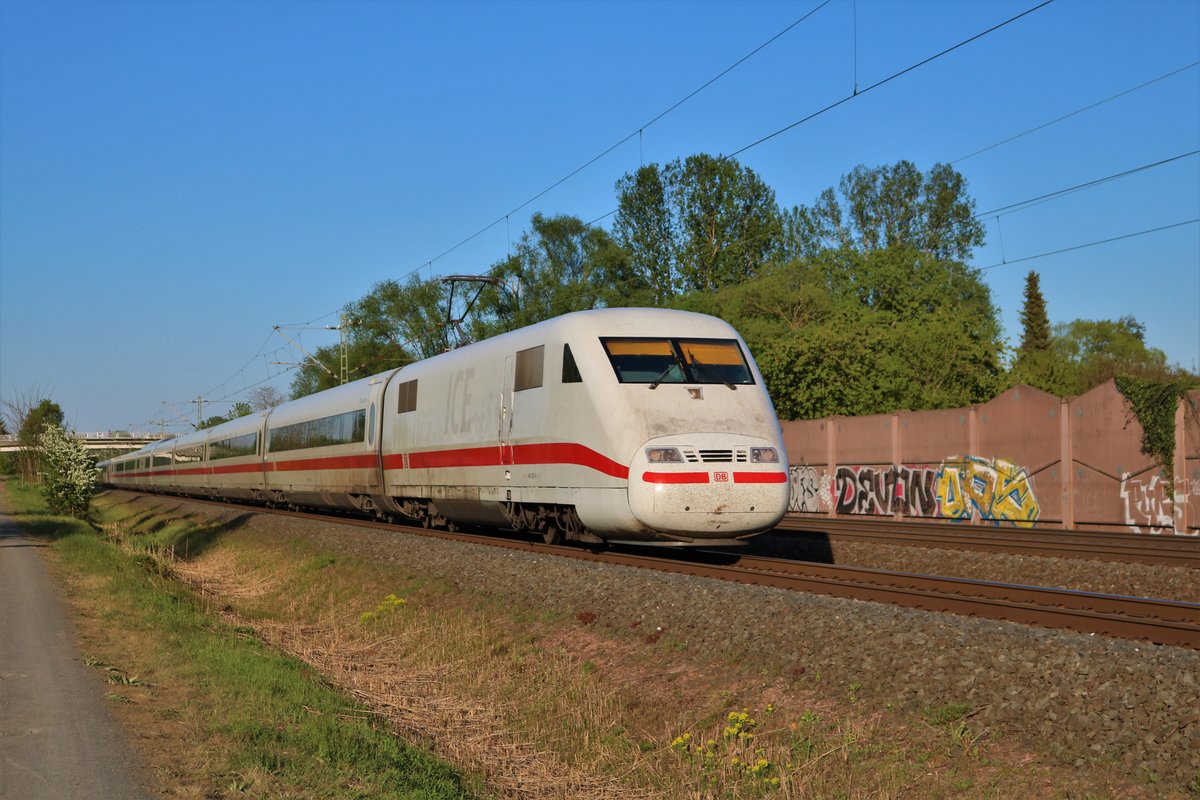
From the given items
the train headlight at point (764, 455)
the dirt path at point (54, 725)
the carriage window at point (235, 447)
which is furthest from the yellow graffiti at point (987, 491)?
the carriage window at point (235, 447)

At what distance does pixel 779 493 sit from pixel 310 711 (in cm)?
689

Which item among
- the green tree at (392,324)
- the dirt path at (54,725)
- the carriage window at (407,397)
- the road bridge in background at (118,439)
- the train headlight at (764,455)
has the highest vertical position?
the green tree at (392,324)

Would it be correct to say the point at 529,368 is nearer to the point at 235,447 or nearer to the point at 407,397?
the point at 407,397

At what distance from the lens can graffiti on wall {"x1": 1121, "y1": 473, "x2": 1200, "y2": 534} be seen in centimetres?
2144

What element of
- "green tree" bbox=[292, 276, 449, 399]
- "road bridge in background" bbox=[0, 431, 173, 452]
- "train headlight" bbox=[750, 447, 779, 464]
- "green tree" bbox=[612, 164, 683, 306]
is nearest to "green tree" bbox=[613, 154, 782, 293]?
"green tree" bbox=[612, 164, 683, 306]

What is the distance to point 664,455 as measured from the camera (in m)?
13.6

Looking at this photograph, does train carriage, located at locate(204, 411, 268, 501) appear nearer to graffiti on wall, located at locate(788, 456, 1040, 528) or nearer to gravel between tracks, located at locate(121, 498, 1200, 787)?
graffiti on wall, located at locate(788, 456, 1040, 528)

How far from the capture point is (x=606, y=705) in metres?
9.16

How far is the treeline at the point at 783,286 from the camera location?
152 ft

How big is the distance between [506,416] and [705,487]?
4.55m

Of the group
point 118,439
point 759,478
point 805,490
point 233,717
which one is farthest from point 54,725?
point 118,439

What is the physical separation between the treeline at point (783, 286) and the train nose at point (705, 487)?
26345 mm

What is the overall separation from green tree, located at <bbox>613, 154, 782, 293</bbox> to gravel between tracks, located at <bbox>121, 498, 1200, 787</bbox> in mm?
52029

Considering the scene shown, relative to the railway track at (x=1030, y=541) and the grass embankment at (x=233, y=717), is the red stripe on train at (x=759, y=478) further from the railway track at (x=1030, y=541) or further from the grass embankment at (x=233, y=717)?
the grass embankment at (x=233, y=717)
